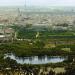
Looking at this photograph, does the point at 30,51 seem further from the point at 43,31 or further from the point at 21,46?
the point at 43,31

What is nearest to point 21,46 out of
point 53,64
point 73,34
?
point 53,64

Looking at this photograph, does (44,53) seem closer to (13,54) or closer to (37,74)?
(13,54)

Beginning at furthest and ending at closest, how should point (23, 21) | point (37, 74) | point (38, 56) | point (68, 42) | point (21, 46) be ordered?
point (23, 21) < point (68, 42) < point (21, 46) < point (38, 56) < point (37, 74)

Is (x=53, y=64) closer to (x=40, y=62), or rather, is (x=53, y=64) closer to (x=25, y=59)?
(x=40, y=62)

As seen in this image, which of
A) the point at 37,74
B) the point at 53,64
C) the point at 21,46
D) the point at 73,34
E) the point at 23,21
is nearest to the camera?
the point at 37,74

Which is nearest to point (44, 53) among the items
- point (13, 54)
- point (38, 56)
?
point (38, 56)

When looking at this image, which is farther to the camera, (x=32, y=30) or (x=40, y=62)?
(x=32, y=30)

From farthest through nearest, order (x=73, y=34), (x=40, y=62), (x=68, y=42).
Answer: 1. (x=73, y=34)
2. (x=68, y=42)
3. (x=40, y=62)

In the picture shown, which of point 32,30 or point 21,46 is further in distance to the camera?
point 32,30

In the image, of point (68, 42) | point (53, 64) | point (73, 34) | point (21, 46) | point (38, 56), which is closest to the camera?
point (53, 64)
